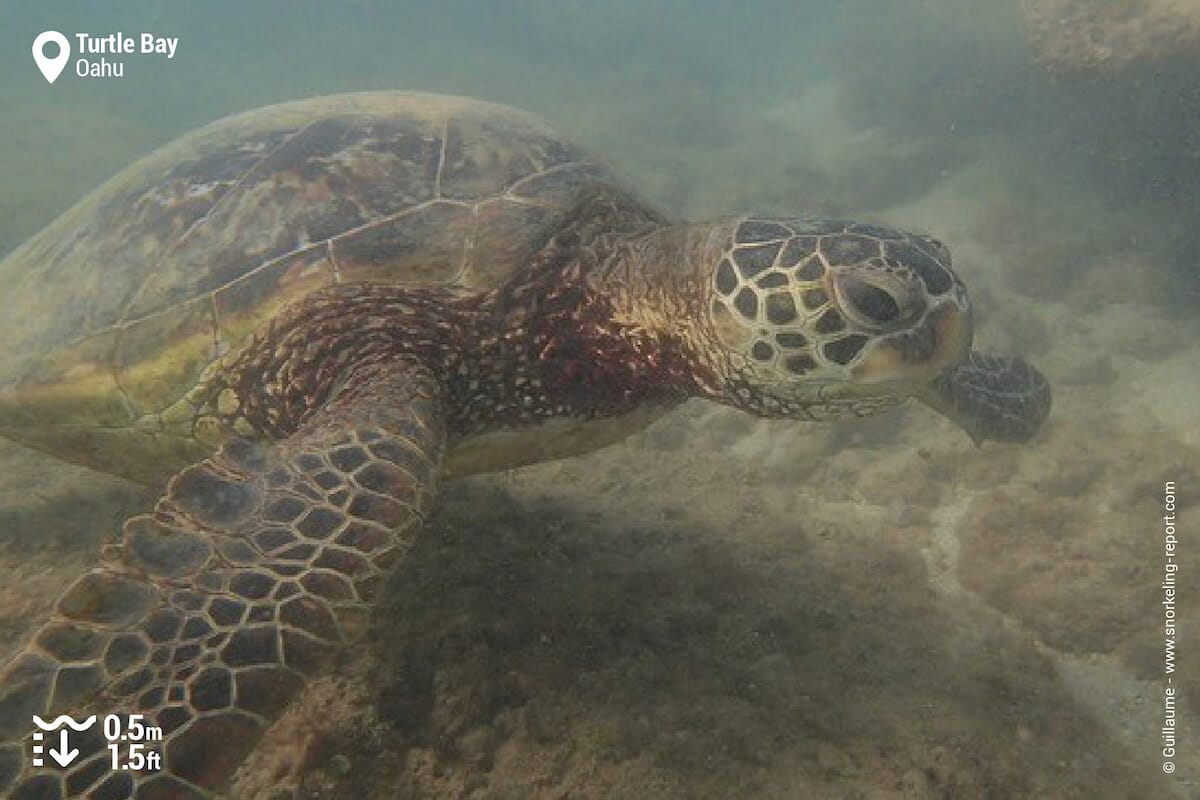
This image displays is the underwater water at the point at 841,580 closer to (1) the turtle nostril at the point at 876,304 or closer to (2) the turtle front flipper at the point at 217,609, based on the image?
(2) the turtle front flipper at the point at 217,609

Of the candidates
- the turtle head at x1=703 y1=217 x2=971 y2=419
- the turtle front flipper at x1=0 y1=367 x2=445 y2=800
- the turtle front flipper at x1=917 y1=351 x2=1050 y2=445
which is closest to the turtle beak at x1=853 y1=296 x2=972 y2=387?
Answer: the turtle head at x1=703 y1=217 x2=971 y2=419

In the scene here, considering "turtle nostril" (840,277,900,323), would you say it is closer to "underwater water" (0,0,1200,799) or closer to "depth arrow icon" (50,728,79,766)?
"underwater water" (0,0,1200,799)

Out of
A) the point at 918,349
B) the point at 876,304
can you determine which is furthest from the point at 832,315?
the point at 918,349

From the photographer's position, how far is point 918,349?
96.0 inches

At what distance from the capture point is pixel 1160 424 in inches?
212

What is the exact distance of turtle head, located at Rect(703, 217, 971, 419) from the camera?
2.45 metres

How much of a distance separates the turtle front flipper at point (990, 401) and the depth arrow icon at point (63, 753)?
3921 mm

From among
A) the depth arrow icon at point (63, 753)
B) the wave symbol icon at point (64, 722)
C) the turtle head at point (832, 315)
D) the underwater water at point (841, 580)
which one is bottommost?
the underwater water at point (841, 580)

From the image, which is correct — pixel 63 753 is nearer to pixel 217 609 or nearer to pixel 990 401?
pixel 217 609

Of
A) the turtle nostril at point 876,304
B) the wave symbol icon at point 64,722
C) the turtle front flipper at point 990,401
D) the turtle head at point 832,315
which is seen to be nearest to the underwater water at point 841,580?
the wave symbol icon at point 64,722

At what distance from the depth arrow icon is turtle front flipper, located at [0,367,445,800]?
13 millimetres

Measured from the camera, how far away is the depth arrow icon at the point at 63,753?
1575 mm

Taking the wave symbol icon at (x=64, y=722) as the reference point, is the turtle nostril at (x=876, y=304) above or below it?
above

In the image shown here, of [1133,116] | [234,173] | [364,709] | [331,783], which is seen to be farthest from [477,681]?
[1133,116]
